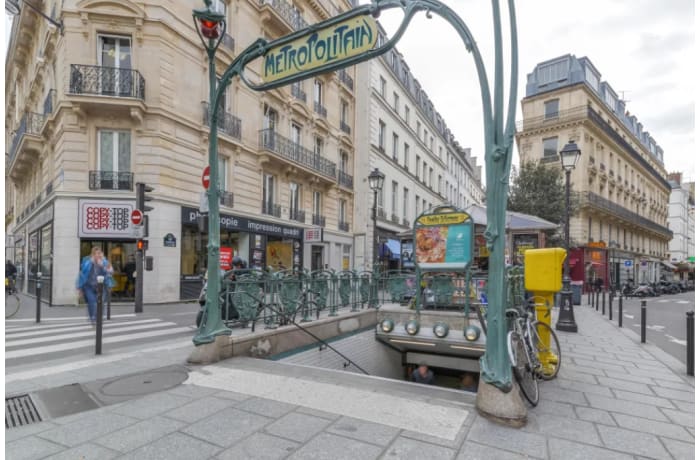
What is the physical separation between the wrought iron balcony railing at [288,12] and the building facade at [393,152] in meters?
4.66

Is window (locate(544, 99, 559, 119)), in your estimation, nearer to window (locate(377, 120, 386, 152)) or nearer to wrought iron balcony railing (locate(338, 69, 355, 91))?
window (locate(377, 120, 386, 152))

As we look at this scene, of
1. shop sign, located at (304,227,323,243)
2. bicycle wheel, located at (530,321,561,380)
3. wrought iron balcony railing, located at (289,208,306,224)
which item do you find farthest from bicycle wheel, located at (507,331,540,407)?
wrought iron balcony railing, located at (289,208,306,224)

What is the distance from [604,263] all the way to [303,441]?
34.0m

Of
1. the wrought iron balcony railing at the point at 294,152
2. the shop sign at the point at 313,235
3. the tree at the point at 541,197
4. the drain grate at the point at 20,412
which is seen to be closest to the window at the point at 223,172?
the wrought iron balcony railing at the point at 294,152

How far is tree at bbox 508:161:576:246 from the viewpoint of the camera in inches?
929

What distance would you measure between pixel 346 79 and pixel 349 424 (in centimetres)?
2488

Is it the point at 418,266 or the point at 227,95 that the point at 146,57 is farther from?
the point at 418,266

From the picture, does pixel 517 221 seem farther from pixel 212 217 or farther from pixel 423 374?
pixel 212 217

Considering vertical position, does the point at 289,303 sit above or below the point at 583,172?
below

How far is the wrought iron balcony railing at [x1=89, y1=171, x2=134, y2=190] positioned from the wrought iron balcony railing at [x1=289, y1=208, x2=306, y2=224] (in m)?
8.44

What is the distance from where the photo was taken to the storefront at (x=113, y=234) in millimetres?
13266

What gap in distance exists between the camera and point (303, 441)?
9.87 feet

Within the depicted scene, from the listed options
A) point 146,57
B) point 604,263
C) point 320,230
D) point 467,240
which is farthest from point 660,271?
point 146,57

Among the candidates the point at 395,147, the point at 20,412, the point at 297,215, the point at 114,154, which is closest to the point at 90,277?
the point at 20,412
